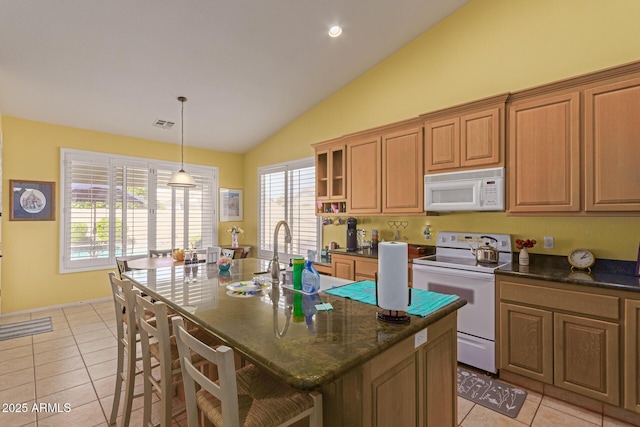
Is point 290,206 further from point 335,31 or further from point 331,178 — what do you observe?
point 335,31

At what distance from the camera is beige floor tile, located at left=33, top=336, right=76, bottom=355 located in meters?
3.14

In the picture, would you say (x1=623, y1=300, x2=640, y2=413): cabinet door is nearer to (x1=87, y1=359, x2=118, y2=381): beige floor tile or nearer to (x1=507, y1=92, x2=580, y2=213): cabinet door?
(x1=507, y1=92, x2=580, y2=213): cabinet door

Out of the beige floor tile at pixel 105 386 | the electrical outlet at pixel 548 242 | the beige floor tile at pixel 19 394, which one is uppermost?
the electrical outlet at pixel 548 242

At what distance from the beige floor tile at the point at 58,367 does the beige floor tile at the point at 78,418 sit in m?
0.71

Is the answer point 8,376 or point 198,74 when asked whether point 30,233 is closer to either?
point 8,376

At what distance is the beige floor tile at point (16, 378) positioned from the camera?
2506 mm

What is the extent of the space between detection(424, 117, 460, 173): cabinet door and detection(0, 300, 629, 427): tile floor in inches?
82.8

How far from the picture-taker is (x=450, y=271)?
2.75 m

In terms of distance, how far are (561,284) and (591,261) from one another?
521mm

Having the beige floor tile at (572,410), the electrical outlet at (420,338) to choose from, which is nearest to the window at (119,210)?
the electrical outlet at (420,338)

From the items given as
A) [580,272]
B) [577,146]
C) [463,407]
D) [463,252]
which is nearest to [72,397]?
[463,407]

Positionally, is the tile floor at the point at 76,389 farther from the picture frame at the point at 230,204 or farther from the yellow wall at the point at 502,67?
the picture frame at the point at 230,204

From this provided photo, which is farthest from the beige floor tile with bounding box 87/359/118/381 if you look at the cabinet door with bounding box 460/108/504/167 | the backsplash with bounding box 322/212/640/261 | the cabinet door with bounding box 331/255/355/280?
the cabinet door with bounding box 460/108/504/167

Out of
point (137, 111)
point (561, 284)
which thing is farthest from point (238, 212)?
point (561, 284)
